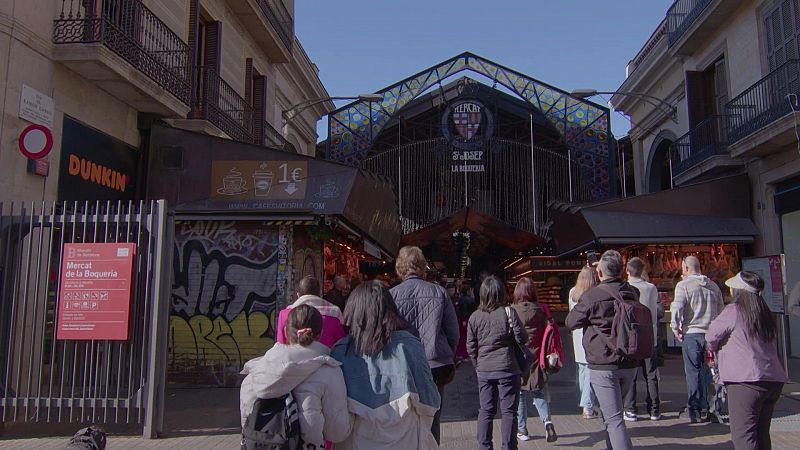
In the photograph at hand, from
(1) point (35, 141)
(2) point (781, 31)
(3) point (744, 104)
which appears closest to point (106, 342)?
(1) point (35, 141)

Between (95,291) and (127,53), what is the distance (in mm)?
4420

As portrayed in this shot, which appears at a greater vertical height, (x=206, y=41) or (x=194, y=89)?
(x=206, y=41)

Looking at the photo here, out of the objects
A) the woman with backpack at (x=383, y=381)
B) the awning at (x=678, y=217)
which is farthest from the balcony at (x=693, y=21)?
the woman with backpack at (x=383, y=381)

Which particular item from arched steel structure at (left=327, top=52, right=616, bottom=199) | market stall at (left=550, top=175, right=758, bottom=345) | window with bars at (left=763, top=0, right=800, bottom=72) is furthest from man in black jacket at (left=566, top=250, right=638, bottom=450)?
arched steel structure at (left=327, top=52, right=616, bottom=199)

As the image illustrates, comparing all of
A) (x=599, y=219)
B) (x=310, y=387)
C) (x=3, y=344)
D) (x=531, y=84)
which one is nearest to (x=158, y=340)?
(x=3, y=344)

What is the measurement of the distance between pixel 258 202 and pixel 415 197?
33.9ft

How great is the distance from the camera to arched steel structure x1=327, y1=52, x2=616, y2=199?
19288 mm

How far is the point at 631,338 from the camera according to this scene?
16.0 feet

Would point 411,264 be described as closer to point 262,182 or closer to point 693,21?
point 262,182

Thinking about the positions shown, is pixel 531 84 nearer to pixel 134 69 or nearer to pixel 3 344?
pixel 134 69

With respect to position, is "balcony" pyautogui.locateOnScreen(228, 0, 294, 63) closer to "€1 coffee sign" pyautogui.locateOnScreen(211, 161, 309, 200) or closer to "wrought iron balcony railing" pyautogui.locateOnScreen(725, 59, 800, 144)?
"€1 coffee sign" pyautogui.locateOnScreen(211, 161, 309, 200)

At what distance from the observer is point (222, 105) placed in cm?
1322

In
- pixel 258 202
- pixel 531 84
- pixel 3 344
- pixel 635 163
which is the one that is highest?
pixel 531 84

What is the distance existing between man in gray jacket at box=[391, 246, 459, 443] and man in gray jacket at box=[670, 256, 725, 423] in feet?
11.7
